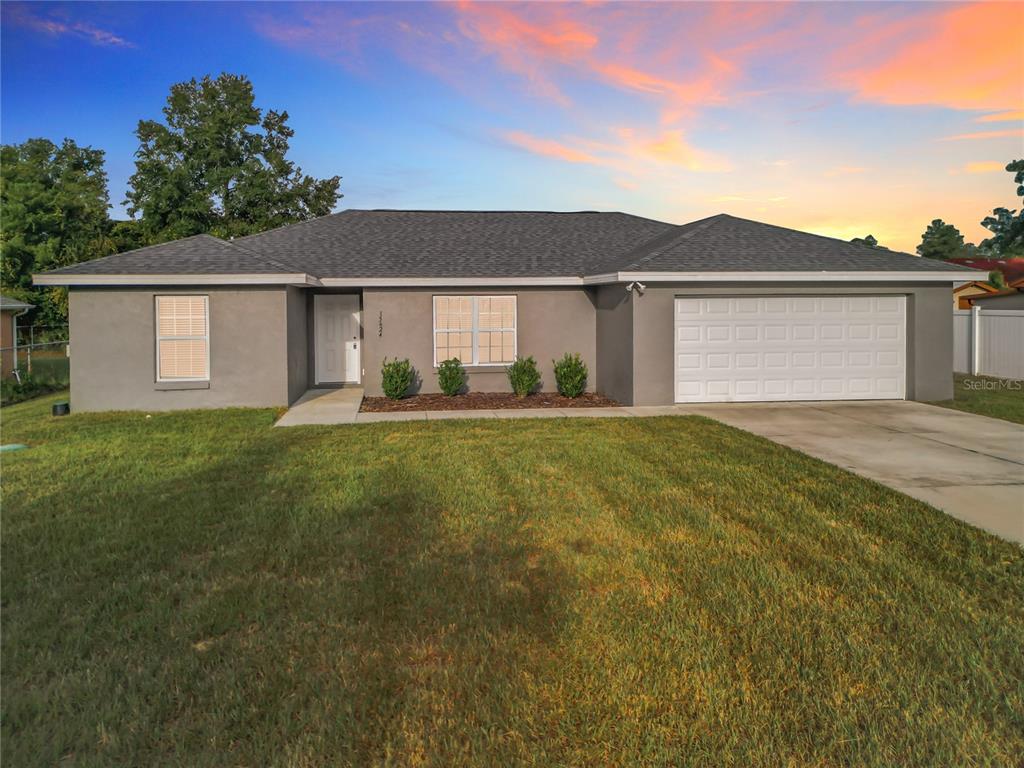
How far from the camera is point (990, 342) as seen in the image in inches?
725

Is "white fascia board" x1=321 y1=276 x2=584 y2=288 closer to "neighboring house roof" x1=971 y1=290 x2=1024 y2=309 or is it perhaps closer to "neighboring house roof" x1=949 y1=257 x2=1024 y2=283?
"neighboring house roof" x1=971 y1=290 x2=1024 y2=309

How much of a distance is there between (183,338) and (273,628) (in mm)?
10886

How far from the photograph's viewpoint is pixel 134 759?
2.99m

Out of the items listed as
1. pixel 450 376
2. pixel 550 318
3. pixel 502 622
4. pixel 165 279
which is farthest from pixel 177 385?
pixel 502 622

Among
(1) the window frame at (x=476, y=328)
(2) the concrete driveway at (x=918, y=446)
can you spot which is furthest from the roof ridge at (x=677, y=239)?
(1) the window frame at (x=476, y=328)

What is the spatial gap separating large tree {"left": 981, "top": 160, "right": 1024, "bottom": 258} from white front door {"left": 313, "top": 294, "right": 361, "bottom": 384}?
40050 millimetres

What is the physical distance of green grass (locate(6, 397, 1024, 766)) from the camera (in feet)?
10.3

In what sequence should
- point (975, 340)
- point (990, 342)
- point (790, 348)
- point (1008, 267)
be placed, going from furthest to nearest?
point (1008, 267) → point (975, 340) → point (990, 342) → point (790, 348)

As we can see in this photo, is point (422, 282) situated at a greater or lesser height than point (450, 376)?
greater

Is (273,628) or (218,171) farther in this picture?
(218,171)

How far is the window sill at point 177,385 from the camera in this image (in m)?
13.4

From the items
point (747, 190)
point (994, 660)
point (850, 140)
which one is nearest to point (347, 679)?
point (994, 660)

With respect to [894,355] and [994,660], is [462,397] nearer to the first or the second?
[894,355]

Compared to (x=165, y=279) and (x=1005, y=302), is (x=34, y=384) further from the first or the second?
(x=1005, y=302)
